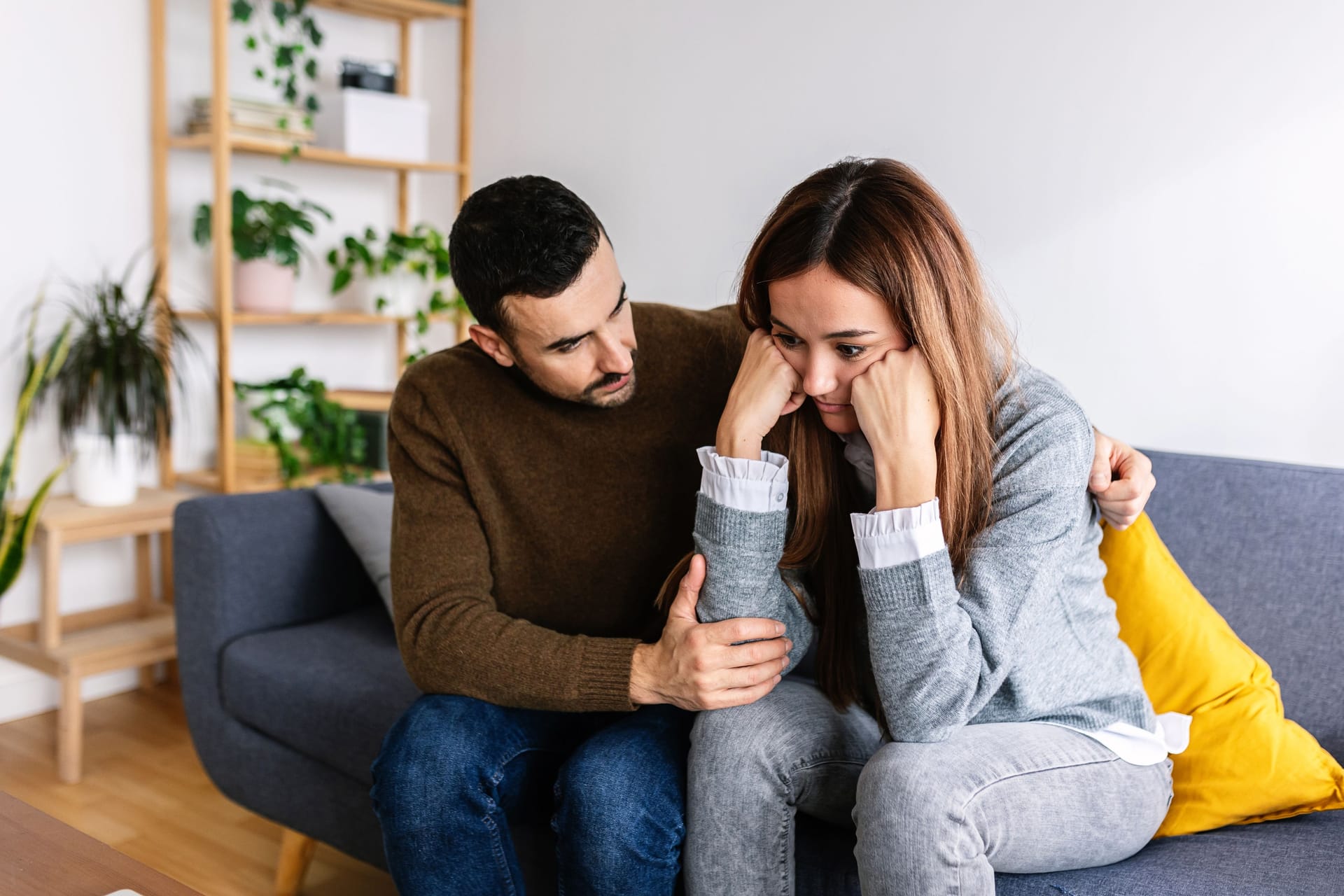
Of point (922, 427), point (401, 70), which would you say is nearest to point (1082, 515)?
point (922, 427)

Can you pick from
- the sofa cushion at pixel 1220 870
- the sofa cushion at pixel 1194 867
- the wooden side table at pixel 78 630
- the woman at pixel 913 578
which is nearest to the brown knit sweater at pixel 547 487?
the woman at pixel 913 578

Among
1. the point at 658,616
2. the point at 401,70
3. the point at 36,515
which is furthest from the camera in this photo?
the point at 401,70

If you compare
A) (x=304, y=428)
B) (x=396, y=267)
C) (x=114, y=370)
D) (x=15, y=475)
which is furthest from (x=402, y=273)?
(x=15, y=475)

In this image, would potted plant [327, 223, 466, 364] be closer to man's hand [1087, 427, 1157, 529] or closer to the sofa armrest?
the sofa armrest

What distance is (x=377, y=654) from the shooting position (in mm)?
1938

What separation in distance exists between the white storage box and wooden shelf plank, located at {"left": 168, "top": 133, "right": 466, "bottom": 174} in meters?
0.03

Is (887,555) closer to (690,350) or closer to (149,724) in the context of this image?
(690,350)

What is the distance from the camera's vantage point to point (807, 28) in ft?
8.03

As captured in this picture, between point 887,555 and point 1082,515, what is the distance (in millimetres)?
299

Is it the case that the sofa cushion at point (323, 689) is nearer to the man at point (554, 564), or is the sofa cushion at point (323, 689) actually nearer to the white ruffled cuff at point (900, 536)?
the man at point (554, 564)

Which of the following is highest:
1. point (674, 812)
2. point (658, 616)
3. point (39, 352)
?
point (39, 352)

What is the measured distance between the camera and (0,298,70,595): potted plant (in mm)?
2211

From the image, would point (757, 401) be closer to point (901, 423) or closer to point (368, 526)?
point (901, 423)

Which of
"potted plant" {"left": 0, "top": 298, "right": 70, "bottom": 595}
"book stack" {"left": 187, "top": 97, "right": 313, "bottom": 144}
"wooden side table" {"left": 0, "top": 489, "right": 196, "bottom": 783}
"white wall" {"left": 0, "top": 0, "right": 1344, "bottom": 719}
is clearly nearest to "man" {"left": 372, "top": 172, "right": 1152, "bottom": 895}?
"white wall" {"left": 0, "top": 0, "right": 1344, "bottom": 719}
